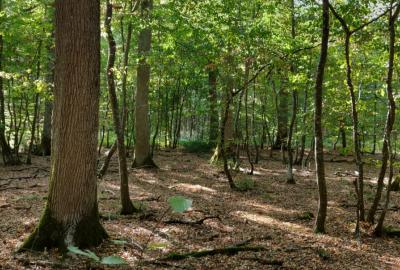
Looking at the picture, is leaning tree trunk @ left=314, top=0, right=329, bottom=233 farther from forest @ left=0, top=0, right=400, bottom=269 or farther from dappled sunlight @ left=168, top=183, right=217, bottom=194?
dappled sunlight @ left=168, top=183, right=217, bottom=194

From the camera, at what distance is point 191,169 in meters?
15.8

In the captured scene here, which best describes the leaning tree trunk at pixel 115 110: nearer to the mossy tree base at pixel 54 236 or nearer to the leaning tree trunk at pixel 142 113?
the mossy tree base at pixel 54 236

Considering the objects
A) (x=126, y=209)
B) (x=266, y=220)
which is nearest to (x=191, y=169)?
(x=266, y=220)

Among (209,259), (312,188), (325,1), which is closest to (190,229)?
(209,259)

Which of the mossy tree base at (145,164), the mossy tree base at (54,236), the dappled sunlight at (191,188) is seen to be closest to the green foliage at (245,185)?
the dappled sunlight at (191,188)

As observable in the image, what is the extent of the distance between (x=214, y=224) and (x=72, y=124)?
397cm

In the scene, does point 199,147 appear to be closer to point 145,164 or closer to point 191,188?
point 145,164

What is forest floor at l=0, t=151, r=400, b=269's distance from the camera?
575 cm

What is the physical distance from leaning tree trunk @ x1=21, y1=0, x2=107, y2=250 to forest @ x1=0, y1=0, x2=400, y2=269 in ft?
0.05

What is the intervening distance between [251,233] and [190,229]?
119 centimetres

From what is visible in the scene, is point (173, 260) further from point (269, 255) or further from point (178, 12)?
point (178, 12)

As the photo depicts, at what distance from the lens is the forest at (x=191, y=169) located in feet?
17.7

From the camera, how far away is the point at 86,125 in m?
5.46

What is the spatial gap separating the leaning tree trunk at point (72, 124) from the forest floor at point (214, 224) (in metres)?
0.34
